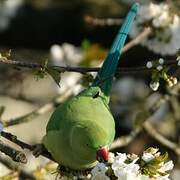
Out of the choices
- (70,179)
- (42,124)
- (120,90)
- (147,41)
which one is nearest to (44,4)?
(120,90)

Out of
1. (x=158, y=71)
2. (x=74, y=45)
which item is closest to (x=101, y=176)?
(x=158, y=71)

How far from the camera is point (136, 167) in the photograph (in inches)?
55.1

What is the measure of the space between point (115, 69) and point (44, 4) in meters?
1.88

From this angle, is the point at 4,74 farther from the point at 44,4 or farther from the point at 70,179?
the point at 70,179

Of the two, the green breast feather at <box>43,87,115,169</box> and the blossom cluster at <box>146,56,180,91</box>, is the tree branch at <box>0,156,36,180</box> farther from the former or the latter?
the blossom cluster at <box>146,56,180,91</box>

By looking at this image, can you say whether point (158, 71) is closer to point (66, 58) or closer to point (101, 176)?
point (101, 176)

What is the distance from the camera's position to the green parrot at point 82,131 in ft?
4.78

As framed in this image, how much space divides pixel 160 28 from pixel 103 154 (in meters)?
0.87

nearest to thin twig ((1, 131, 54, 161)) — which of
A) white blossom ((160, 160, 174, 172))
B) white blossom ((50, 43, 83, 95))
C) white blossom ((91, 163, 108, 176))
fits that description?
white blossom ((91, 163, 108, 176))

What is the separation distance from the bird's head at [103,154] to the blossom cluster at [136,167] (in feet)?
0.05

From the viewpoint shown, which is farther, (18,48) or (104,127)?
(18,48)

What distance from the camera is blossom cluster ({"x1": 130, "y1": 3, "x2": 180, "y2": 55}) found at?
2199 millimetres

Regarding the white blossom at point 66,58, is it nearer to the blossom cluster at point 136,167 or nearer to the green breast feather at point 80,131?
the green breast feather at point 80,131

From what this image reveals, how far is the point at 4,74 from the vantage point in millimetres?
2908
